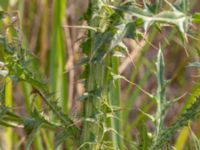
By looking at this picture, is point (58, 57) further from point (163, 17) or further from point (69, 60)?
point (163, 17)

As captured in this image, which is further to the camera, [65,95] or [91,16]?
[65,95]

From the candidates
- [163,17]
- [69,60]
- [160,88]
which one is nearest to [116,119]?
[160,88]

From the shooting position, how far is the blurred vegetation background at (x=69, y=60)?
1.78m

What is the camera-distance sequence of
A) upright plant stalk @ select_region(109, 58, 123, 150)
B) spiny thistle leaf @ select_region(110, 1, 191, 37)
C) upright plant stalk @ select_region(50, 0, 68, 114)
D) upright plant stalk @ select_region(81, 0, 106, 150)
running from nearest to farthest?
spiny thistle leaf @ select_region(110, 1, 191, 37), upright plant stalk @ select_region(81, 0, 106, 150), upright plant stalk @ select_region(109, 58, 123, 150), upright plant stalk @ select_region(50, 0, 68, 114)

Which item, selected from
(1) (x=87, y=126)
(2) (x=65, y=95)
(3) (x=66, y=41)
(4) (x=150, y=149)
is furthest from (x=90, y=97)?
(3) (x=66, y=41)

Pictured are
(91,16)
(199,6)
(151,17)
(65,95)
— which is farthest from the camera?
(199,6)

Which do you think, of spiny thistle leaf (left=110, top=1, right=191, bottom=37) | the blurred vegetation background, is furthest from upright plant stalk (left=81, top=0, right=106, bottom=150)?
the blurred vegetation background

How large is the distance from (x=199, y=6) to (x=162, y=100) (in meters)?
2.10

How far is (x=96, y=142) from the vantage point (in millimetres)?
1125

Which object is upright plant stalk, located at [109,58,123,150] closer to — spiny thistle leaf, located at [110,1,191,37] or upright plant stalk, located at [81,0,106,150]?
upright plant stalk, located at [81,0,106,150]

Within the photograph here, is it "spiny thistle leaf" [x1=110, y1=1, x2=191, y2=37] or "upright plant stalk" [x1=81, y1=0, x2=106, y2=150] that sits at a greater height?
"spiny thistle leaf" [x1=110, y1=1, x2=191, y2=37]

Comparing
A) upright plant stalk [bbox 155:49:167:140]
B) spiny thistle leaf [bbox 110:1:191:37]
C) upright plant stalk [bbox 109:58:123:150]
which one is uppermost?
spiny thistle leaf [bbox 110:1:191:37]

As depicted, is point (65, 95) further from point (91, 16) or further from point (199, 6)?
point (199, 6)

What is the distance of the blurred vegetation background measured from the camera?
1.78 m
